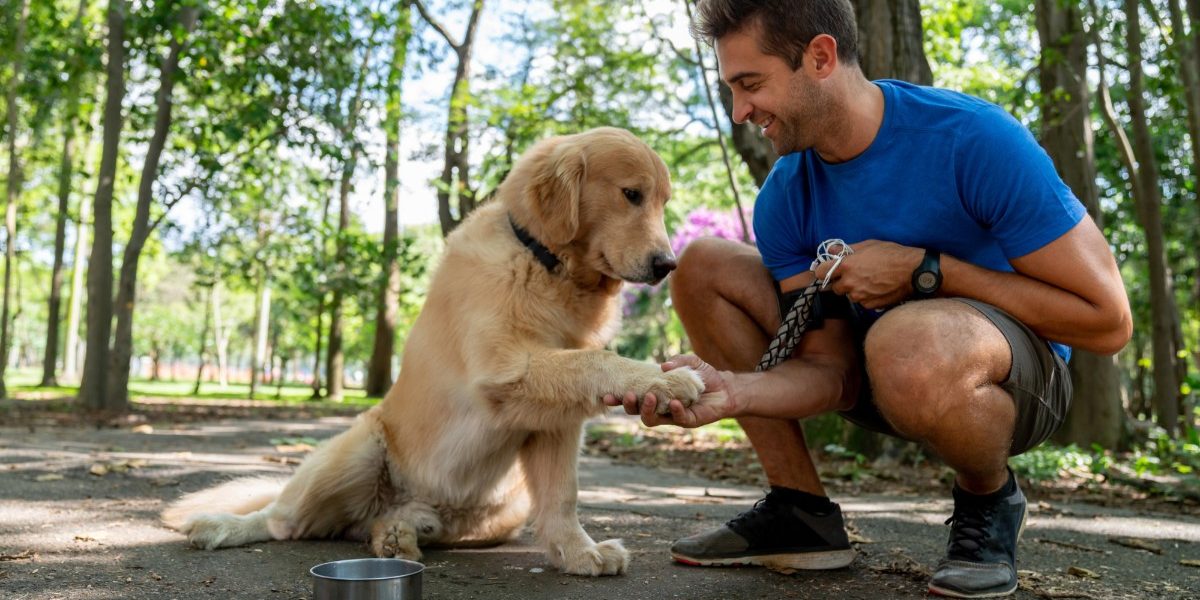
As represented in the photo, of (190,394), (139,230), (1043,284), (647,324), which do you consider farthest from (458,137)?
(647,324)

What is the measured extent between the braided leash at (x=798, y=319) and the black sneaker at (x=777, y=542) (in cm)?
51

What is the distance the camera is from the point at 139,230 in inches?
449

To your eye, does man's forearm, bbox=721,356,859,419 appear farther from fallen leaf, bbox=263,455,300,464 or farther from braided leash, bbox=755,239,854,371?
fallen leaf, bbox=263,455,300,464

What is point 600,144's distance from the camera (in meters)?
3.48

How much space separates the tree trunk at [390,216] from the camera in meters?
12.6

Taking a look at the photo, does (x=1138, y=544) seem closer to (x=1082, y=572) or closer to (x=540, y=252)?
(x=1082, y=572)

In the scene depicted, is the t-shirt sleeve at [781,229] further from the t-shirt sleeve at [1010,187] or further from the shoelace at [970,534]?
the shoelace at [970,534]

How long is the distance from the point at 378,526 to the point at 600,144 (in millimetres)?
1658

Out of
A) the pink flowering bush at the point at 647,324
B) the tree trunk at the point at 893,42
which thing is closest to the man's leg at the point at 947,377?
the tree trunk at the point at 893,42

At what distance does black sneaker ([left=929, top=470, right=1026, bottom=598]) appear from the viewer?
253cm

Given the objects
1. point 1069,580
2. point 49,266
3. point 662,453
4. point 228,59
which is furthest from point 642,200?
point 49,266

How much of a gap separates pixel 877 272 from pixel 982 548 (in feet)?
2.82

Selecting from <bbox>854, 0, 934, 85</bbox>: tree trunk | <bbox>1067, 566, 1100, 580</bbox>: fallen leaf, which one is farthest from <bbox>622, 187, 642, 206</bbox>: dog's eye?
<bbox>854, 0, 934, 85</bbox>: tree trunk

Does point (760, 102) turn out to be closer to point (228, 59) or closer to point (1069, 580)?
point (1069, 580)
